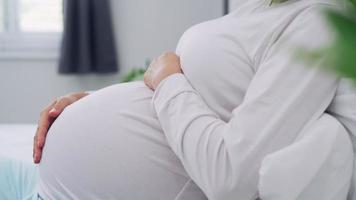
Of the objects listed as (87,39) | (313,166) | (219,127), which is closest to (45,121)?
(219,127)

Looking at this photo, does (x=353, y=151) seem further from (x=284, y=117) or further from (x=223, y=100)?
(x=223, y=100)

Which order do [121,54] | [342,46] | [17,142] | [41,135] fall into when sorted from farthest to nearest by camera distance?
[121,54] < [17,142] < [41,135] < [342,46]

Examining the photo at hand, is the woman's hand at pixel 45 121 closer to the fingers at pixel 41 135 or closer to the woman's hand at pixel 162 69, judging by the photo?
the fingers at pixel 41 135

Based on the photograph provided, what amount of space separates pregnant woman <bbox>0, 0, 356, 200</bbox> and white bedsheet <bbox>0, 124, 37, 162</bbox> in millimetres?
424

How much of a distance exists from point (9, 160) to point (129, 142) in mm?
606

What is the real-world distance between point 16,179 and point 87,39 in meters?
1.61

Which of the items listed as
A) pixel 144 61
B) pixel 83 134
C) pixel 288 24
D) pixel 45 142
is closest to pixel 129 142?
pixel 83 134

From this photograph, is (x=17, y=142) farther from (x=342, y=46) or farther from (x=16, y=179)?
(x=342, y=46)

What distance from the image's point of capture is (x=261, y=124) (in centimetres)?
61

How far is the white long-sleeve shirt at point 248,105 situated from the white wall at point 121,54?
2.07 m

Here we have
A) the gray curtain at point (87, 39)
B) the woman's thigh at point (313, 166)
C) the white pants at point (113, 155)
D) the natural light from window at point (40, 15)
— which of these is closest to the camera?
the woman's thigh at point (313, 166)

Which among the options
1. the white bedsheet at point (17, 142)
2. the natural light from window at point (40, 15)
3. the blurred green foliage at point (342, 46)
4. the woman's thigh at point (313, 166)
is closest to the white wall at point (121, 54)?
the natural light from window at point (40, 15)

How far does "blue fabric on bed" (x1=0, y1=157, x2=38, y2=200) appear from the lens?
1157mm

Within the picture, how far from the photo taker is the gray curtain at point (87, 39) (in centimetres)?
268
